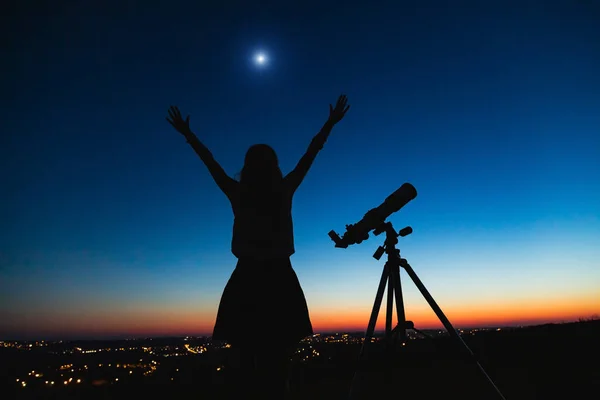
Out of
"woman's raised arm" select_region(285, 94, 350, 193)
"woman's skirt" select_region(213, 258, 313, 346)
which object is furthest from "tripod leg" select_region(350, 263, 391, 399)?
"woman's raised arm" select_region(285, 94, 350, 193)

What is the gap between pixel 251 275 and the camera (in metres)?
2.24

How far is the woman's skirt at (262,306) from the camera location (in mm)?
2131

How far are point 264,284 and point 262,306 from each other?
143 mm

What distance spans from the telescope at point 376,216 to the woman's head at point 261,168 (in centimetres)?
169

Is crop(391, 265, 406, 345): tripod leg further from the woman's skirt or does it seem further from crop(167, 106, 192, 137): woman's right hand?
crop(167, 106, 192, 137): woman's right hand

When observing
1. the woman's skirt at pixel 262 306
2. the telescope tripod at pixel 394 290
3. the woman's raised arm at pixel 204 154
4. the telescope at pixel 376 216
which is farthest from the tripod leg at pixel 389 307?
the woman's raised arm at pixel 204 154

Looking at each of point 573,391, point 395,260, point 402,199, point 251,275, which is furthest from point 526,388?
point 251,275

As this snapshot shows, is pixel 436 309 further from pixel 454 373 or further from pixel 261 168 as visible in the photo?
pixel 454 373

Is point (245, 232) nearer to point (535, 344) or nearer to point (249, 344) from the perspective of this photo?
point (249, 344)

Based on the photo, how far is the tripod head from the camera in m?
3.80

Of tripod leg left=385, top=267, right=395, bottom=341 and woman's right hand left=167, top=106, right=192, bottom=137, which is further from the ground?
woman's right hand left=167, top=106, right=192, bottom=137

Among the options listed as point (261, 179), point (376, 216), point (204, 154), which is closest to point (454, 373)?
point (376, 216)

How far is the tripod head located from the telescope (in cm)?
8

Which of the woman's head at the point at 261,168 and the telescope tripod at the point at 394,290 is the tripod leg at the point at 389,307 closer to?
the telescope tripod at the point at 394,290
